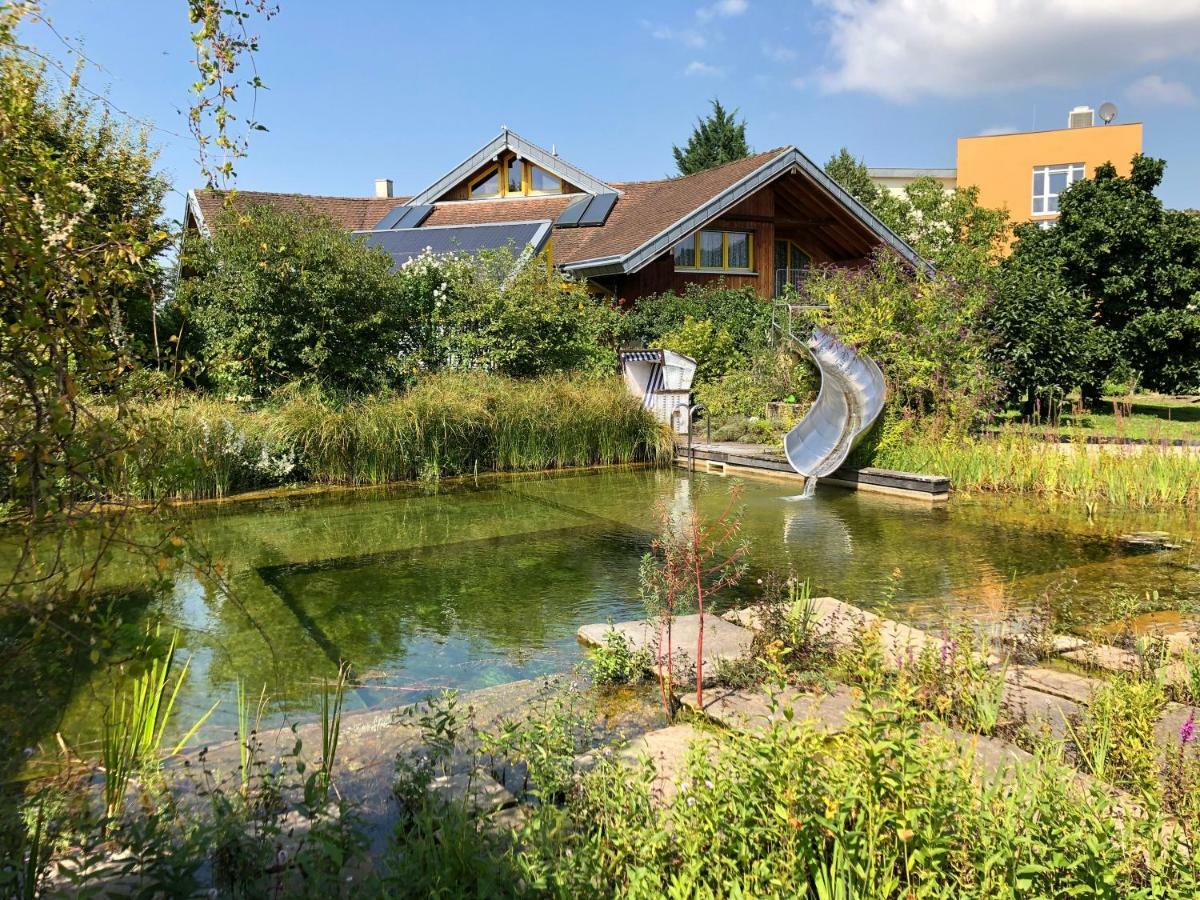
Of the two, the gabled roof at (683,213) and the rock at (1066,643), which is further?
the gabled roof at (683,213)

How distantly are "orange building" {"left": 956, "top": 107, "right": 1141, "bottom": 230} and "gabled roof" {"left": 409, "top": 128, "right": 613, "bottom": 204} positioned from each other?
25923 mm

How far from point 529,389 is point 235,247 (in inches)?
191

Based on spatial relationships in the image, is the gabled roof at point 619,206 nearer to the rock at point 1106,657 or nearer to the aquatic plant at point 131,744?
the rock at point 1106,657

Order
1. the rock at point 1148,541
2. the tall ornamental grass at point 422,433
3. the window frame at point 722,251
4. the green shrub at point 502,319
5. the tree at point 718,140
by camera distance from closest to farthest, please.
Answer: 1. the rock at point 1148,541
2. the tall ornamental grass at point 422,433
3. the green shrub at point 502,319
4. the window frame at point 722,251
5. the tree at point 718,140

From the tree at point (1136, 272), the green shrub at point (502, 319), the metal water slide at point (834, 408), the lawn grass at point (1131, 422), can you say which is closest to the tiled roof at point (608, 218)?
the green shrub at point (502, 319)

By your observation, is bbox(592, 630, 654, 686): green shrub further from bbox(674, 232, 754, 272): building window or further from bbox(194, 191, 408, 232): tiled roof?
bbox(194, 191, 408, 232): tiled roof

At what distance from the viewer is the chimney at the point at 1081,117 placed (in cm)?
4522

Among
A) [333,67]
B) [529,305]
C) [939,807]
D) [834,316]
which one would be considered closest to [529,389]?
[529,305]

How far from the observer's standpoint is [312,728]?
3566 mm

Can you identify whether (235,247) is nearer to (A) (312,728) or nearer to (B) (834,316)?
(B) (834,316)

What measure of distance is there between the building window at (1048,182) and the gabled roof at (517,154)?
28.3 meters

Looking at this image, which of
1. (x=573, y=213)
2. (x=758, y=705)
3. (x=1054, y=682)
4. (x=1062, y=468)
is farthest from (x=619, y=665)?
(x=573, y=213)

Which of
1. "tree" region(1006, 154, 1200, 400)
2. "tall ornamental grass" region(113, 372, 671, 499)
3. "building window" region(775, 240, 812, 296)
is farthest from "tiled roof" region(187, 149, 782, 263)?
"tall ornamental grass" region(113, 372, 671, 499)

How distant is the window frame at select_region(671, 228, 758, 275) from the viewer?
22297mm
